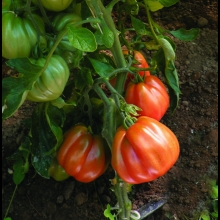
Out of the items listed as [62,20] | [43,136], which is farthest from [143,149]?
[62,20]

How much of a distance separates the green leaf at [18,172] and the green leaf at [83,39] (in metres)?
0.63

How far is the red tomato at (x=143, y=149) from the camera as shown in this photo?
0.97m

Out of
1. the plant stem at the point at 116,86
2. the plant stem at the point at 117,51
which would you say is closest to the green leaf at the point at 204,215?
the plant stem at the point at 116,86

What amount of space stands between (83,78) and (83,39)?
21 centimetres

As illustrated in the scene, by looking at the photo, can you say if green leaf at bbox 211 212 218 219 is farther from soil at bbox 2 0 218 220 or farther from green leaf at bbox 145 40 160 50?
green leaf at bbox 145 40 160 50

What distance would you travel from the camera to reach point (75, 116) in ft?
4.17

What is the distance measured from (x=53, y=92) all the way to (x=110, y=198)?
24.1 inches

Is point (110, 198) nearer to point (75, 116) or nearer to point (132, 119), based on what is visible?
point (75, 116)

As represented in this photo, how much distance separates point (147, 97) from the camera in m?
1.12

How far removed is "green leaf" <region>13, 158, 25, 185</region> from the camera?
52.5 inches

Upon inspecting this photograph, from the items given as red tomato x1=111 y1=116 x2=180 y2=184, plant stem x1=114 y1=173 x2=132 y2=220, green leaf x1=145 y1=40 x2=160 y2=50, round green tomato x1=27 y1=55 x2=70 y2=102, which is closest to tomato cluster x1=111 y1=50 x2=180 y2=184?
red tomato x1=111 y1=116 x2=180 y2=184

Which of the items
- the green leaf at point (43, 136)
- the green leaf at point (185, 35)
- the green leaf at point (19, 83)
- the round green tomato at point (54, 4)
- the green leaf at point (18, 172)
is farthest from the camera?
the green leaf at point (18, 172)

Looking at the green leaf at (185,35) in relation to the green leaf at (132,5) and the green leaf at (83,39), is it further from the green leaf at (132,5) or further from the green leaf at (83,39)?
the green leaf at (83,39)

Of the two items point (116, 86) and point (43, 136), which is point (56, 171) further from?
point (116, 86)
